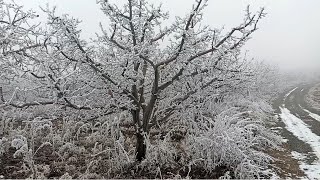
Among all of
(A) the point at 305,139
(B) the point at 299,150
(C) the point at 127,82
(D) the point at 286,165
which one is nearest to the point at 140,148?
(C) the point at 127,82

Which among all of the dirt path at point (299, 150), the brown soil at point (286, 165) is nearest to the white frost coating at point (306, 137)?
the dirt path at point (299, 150)

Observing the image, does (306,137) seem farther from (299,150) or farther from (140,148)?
(140,148)

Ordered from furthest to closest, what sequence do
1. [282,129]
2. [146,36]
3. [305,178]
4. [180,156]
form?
[282,129] < [180,156] < [305,178] < [146,36]

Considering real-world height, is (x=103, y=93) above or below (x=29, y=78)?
below

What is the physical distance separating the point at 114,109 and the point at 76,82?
3.32 ft

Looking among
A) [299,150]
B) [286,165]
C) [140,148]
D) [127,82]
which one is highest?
[127,82]

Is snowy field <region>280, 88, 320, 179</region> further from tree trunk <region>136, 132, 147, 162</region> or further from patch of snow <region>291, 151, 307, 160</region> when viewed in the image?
tree trunk <region>136, 132, 147, 162</region>

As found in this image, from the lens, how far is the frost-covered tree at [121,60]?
21.6ft

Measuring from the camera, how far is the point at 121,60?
6.55m

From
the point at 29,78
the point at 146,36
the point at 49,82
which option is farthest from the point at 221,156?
the point at 29,78

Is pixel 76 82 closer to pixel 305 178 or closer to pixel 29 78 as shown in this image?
pixel 29 78

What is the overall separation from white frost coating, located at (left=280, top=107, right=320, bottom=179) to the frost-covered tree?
291 cm

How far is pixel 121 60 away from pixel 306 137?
9.60 m

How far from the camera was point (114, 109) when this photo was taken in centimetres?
757
